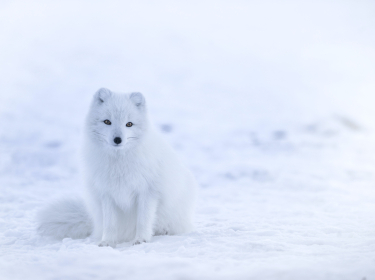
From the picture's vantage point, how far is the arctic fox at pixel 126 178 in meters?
2.66

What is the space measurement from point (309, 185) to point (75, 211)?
403cm

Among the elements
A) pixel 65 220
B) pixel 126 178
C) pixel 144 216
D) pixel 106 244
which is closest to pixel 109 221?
pixel 106 244

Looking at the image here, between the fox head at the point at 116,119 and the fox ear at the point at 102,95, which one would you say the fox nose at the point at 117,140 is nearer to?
the fox head at the point at 116,119

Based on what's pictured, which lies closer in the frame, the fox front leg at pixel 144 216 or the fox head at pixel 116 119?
the fox head at pixel 116 119

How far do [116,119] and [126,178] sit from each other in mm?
465

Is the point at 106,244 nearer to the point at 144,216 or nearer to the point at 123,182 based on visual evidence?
the point at 144,216

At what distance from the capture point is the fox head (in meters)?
2.55

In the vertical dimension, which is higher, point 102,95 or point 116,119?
point 102,95

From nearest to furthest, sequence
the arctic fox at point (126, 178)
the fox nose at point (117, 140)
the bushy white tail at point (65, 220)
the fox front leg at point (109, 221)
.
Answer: the fox nose at point (117, 140), the arctic fox at point (126, 178), the fox front leg at point (109, 221), the bushy white tail at point (65, 220)

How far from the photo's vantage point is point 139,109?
279 cm

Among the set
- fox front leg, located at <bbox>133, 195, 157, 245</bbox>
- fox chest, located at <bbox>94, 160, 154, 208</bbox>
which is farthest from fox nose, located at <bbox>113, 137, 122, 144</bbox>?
fox front leg, located at <bbox>133, 195, 157, 245</bbox>

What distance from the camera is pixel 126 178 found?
106 inches

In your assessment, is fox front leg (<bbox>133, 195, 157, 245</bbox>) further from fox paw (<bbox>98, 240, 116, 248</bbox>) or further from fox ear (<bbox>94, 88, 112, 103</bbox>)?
fox ear (<bbox>94, 88, 112, 103</bbox>)

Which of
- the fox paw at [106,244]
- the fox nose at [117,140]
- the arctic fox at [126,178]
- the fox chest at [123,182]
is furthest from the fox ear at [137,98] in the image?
the fox paw at [106,244]
